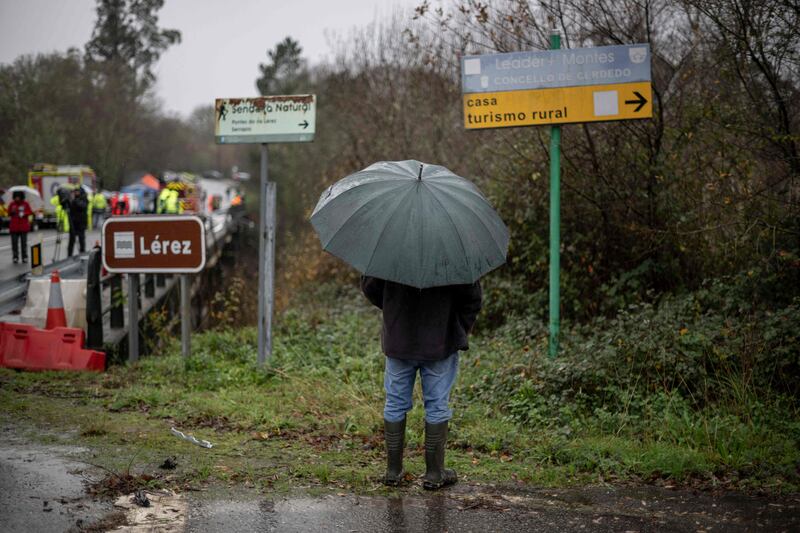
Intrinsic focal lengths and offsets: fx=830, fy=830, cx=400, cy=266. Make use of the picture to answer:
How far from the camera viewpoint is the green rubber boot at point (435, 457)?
15.9ft

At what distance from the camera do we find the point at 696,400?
253 inches

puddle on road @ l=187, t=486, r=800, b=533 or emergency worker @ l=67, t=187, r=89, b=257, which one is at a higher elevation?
emergency worker @ l=67, t=187, r=89, b=257

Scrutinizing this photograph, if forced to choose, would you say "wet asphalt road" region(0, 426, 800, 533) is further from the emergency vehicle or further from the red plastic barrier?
the emergency vehicle

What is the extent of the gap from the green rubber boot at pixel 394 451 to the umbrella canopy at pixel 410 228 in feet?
3.16

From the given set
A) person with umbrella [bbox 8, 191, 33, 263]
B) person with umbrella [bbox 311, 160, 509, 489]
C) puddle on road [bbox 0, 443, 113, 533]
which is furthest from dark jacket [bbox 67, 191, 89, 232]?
person with umbrella [bbox 311, 160, 509, 489]

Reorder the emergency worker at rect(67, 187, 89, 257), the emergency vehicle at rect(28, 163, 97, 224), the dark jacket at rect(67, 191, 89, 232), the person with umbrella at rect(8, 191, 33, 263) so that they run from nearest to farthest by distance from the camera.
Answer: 1. the person with umbrella at rect(8, 191, 33, 263)
2. the emergency worker at rect(67, 187, 89, 257)
3. the dark jacket at rect(67, 191, 89, 232)
4. the emergency vehicle at rect(28, 163, 97, 224)

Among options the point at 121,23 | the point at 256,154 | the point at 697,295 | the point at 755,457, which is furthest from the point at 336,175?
the point at 121,23

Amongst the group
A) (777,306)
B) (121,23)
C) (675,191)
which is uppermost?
(121,23)

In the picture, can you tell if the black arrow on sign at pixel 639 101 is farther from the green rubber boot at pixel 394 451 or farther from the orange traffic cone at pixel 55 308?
the orange traffic cone at pixel 55 308

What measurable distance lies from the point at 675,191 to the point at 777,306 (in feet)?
7.04

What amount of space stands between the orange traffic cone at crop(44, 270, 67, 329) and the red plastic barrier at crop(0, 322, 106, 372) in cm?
67

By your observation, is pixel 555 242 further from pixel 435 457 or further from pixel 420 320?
pixel 435 457

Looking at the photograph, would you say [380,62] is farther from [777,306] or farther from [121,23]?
[121,23]

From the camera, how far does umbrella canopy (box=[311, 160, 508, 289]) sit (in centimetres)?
450
